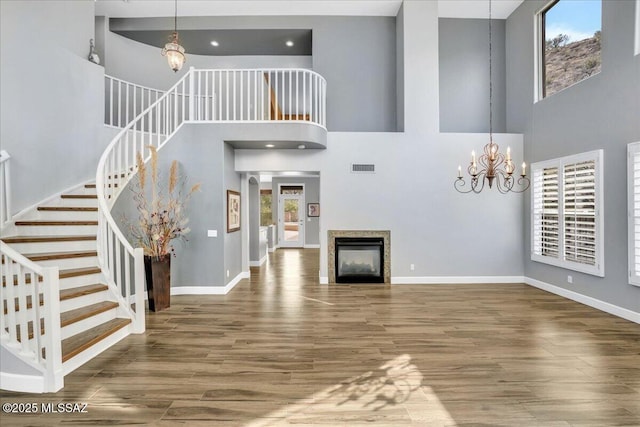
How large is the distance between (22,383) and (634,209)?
6.76 m

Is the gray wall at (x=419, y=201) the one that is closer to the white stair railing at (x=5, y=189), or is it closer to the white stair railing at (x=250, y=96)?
the white stair railing at (x=250, y=96)

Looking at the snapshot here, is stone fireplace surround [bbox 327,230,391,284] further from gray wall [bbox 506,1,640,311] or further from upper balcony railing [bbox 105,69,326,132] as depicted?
gray wall [bbox 506,1,640,311]

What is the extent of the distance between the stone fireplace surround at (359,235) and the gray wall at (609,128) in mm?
2777

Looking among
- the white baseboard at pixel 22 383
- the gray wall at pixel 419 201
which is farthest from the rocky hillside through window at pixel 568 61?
the white baseboard at pixel 22 383

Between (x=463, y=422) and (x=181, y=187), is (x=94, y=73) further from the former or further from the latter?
(x=463, y=422)

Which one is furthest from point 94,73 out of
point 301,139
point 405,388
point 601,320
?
point 601,320

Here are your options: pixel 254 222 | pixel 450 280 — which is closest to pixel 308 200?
pixel 254 222

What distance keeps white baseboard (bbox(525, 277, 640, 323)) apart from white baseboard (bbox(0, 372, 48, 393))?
645 centimetres

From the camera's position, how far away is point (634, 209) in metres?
4.05

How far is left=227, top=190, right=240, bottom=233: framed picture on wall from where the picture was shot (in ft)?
19.6

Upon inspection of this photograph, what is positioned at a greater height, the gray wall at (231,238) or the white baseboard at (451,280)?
the gray wall at (231,238)

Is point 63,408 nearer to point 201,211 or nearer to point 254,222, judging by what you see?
point 201,211

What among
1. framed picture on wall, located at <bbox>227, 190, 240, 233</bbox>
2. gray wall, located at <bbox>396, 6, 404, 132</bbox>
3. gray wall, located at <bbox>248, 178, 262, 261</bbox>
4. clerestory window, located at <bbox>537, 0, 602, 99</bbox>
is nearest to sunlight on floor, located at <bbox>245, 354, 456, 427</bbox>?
framed picture on wall, located at <bbox>227, 190, 240, 233</bbox>

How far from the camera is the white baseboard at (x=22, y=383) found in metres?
2.55
